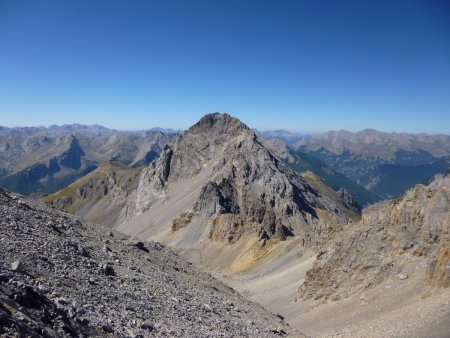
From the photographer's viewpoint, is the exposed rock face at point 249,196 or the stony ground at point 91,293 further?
the exposed rock face at point 249,196

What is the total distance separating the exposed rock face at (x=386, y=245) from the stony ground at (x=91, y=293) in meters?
20.2

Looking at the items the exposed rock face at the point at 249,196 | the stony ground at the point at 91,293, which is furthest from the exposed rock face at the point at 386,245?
the exposed rock face at the point at 249,196

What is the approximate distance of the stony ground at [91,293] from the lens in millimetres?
15875

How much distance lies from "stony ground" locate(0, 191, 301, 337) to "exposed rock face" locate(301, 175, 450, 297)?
20234 mm

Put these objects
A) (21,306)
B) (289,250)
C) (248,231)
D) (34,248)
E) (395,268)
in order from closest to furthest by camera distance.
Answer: (21,306), (34,248), (395,268), (289,250), (248,231)

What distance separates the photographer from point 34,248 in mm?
23781

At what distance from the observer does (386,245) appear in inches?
2063

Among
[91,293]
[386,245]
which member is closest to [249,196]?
[386,245]

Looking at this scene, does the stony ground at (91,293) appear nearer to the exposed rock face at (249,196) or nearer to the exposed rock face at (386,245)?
the exposed rock face at (386,245)

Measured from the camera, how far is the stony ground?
1588cm

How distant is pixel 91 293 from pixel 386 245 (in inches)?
1594

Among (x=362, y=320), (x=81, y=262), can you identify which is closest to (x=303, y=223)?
(x=362, y=320)

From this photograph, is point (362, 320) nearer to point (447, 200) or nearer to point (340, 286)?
point (340, 286)

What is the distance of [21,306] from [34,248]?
30.6 ft
